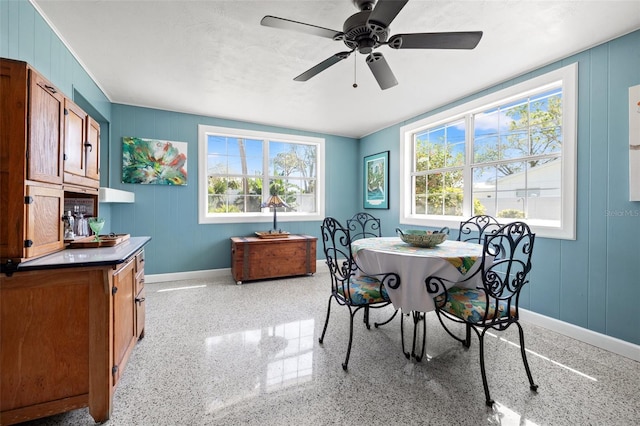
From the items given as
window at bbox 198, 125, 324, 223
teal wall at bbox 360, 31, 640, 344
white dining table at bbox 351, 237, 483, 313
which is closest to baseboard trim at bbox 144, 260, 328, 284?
window at bbox 198, 125, 324, 223

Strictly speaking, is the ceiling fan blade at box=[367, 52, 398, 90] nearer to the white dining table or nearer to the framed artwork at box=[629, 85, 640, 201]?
the white dining table

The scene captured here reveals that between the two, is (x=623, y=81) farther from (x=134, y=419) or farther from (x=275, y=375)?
(x=134, y=419)

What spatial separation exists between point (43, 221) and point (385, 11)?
217cm

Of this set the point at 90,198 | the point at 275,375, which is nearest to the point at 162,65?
the point at 90,198

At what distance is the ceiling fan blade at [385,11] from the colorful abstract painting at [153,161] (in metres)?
3.51

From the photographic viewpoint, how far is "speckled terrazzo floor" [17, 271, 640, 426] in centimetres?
151

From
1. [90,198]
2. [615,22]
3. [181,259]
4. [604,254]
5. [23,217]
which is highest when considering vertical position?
[615,22]

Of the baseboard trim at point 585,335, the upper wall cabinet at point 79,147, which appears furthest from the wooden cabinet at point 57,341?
the baseboard trim at point 585,335

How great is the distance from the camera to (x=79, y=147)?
190 cm

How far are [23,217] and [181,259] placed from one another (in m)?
3.03

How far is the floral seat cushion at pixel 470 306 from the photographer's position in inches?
66.8

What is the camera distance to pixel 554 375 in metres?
1.87

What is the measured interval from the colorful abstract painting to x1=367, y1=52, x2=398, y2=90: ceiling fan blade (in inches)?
126

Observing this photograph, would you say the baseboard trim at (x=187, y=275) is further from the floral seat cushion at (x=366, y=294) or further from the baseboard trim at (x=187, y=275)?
the floral seat cushion at (x=366, y=294)
